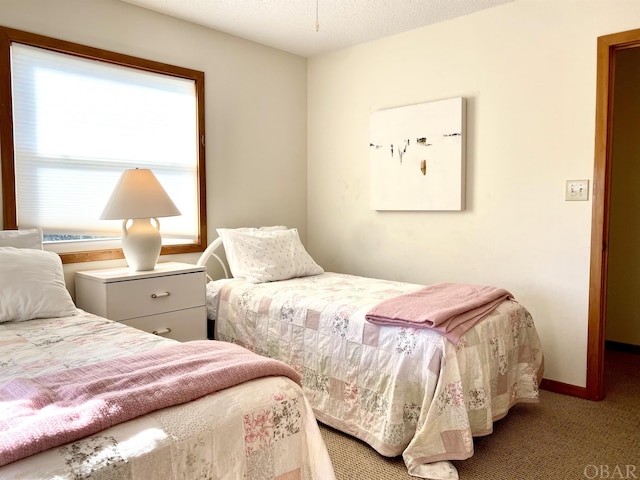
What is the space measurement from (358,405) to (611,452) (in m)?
1.15

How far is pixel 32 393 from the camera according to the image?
1.16 m

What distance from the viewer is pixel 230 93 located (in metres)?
3.45

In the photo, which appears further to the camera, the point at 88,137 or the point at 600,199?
the point at 88,137

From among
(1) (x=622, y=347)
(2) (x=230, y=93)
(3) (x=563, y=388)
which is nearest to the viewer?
(3) (x=563, y=388)

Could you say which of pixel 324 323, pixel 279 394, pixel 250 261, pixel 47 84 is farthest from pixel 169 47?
pixel 279 394

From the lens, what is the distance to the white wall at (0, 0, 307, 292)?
2.67 metres

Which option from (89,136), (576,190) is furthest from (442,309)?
(89,136)

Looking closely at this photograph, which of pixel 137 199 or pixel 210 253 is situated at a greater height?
pixel 137 199

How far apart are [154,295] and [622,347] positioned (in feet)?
11.5

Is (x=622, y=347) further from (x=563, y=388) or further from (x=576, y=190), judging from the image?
(x=576, y=190)

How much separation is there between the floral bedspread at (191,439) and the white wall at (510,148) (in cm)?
205

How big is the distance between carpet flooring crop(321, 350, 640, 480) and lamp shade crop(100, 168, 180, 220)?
1469 millimetres

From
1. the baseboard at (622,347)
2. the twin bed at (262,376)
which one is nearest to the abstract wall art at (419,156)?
the twin bed at (262,376)

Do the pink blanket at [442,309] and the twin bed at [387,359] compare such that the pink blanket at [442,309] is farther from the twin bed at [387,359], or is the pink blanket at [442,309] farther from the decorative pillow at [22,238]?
the decorative pillow at [22,238]
